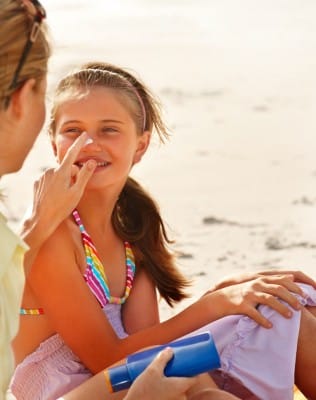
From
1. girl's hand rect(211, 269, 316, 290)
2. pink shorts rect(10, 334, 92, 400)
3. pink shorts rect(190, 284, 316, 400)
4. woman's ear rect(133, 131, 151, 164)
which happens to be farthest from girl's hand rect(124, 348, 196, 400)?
woman's ear rect(133, 131, 151, 164)

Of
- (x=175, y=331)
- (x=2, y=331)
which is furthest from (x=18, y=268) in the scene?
(x=175, y=331)

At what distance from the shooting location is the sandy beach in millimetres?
5367

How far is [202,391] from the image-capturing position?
2773mm

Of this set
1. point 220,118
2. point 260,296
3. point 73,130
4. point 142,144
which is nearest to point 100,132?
point 73,130

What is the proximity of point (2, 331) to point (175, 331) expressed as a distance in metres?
0.85

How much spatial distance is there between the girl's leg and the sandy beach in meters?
0.94

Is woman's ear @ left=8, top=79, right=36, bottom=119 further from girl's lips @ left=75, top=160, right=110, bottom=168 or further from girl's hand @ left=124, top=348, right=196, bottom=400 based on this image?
girl's lips @ left=75, top=160, right=110, bottom=168

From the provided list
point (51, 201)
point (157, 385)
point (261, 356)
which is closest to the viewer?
point (157, 385)

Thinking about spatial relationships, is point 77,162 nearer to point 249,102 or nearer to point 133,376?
point 133,376

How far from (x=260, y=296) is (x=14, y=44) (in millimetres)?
1060

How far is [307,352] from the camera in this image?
10.1 feet

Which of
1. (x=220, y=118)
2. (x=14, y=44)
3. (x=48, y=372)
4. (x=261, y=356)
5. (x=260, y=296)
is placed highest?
(x=14, y=44)

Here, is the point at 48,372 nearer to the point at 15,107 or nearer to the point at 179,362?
the point at 179,362

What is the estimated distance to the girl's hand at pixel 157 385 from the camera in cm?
249
